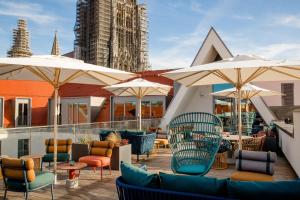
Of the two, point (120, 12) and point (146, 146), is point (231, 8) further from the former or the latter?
point (120, 12)

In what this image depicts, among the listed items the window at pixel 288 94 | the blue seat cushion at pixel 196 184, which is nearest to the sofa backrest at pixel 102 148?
the blue seat cushion at pixel 196 184

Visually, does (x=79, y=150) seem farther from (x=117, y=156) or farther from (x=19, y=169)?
(x=19, y=169)

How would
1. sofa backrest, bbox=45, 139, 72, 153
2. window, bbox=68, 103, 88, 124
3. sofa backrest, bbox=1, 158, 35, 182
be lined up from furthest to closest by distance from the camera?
window, bbox=68, 103, 88, 124 → sofa backrest, bbox=45, 139, 72, 153 → sofa backrest, bbox=1, 158, 35, 182

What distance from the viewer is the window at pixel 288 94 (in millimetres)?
18438

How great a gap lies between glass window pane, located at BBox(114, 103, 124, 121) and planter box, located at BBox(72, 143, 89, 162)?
44.6 ft

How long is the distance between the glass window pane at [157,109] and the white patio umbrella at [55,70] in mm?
12100

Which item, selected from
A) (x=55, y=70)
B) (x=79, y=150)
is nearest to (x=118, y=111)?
(x=79, y=150)

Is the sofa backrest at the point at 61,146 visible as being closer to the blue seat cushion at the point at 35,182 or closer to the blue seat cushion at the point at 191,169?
the blue seat cushion at the point at 35,182

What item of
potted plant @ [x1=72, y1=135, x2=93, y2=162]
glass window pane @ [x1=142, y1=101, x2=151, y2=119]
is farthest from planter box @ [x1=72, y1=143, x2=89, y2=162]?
glass window pane @ [x1=142, y1=101, x2=151, y2=119]

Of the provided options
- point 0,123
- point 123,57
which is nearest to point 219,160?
point 0,123

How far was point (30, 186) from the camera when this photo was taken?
5391 millimetres

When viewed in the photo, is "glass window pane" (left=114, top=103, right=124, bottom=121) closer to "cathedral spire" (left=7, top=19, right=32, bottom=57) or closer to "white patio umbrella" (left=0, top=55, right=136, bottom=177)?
"white patio umbrella" (left=0, top=55, right=136, bottom=177)

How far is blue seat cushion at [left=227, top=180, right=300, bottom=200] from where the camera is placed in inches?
121

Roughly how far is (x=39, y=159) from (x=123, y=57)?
239 feet
